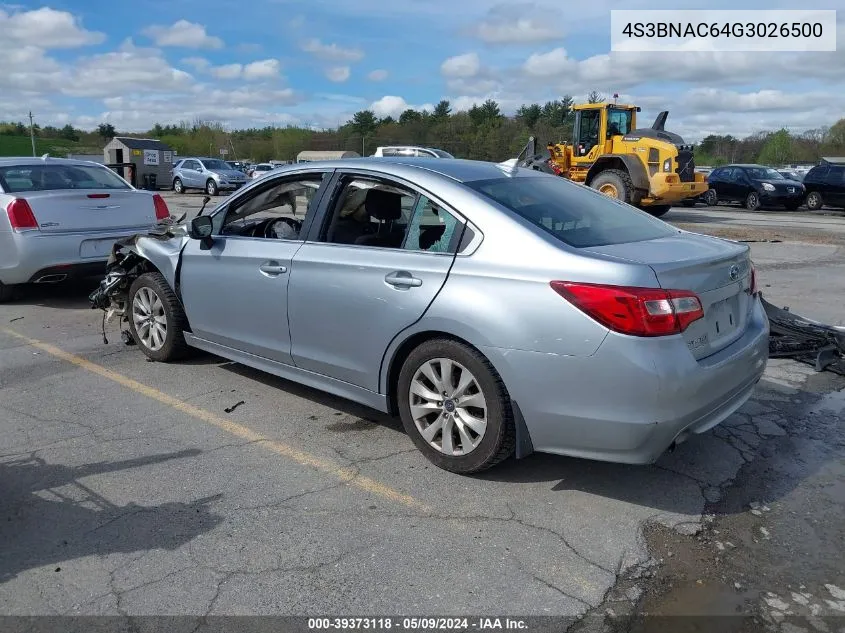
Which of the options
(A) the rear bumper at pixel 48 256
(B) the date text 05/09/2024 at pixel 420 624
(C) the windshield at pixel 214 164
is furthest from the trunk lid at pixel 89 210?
(C) the windshield at pixel 214 164

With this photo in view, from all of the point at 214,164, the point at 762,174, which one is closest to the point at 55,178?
the point at 762,174

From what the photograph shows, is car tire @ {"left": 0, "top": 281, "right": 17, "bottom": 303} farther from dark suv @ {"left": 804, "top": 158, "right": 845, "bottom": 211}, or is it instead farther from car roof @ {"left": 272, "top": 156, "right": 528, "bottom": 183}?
dark suv @ {"left": 804, "top": 158, "right": 845, "bottom": 211}

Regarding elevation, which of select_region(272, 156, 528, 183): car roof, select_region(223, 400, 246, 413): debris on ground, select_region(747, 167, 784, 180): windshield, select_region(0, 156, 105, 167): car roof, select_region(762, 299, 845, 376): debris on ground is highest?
select_region(747, 167, 784, 180): windshield

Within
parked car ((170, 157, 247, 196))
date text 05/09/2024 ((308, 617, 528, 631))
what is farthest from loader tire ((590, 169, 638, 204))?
parked car ((170, 157, 247, 196))

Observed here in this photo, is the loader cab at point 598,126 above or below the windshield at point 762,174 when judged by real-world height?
above

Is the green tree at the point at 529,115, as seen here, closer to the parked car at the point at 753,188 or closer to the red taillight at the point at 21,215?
the parked car at the point at 753,188

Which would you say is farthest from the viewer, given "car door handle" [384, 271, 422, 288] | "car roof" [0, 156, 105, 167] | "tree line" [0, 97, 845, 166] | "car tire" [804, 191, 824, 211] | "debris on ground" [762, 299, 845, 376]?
"tree line" [0, 97, 845, 166]

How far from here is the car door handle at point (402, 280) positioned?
3819 mm

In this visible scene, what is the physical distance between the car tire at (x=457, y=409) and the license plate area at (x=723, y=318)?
41.6 inches

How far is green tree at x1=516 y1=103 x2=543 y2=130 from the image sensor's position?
188 feet

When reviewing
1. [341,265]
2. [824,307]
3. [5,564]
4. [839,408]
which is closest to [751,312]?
[839,408]

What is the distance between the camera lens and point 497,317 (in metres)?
3.46

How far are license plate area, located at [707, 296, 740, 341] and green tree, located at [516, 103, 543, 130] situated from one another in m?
53.3

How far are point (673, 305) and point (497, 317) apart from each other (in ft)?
2.65
